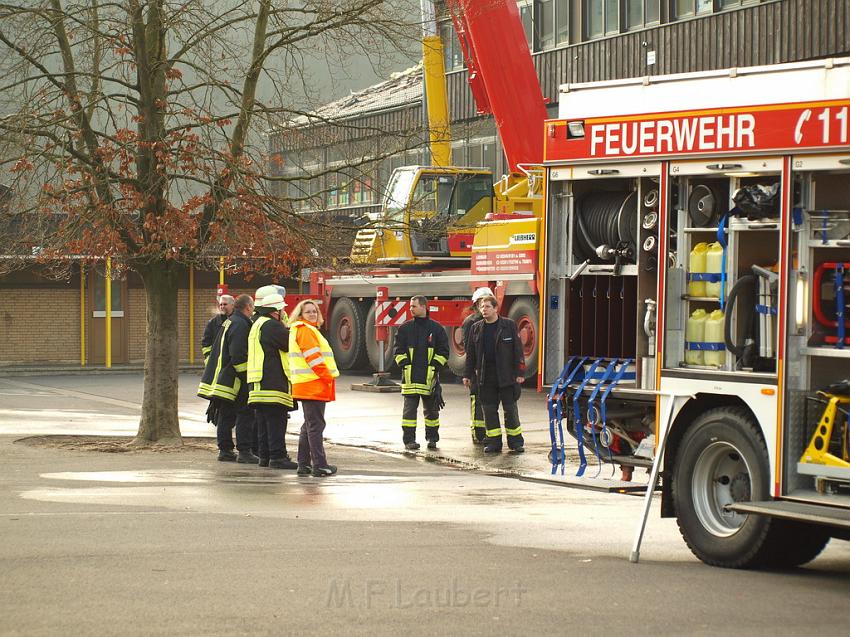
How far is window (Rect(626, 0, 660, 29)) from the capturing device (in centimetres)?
3334

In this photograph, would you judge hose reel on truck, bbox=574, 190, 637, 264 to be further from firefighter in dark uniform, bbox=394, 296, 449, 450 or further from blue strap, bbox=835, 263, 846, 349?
firefighter in dark uniform, bbox=394, 296, 449, 450

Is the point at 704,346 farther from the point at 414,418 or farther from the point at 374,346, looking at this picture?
the point at 374,346

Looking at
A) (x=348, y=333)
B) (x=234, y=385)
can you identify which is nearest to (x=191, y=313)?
(x=348, y=333)

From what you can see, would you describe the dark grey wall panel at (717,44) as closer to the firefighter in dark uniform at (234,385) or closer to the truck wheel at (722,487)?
the firefighter in dark uniform at (234,385)

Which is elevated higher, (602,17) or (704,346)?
(602,17)

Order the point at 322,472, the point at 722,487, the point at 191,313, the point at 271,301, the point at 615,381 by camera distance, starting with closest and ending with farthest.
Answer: the point at 722,487, the point at 615,381, the point at 322,472, the point at 271,301, the point at 191,313

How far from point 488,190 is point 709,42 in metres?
6.09

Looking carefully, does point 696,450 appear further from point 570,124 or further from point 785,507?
point 570,124

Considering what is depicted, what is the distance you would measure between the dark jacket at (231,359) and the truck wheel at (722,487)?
6.59 metres

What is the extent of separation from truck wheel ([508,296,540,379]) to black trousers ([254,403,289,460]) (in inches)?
394

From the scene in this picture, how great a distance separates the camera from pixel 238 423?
15.4 meters

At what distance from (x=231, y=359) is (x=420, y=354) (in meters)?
2.64

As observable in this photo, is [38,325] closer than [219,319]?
A: No

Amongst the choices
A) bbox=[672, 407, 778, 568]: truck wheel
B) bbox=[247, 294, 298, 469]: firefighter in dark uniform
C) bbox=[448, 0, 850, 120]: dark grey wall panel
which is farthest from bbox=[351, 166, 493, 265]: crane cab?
bbox=[672, 407, 778, 568]: truck wheel
